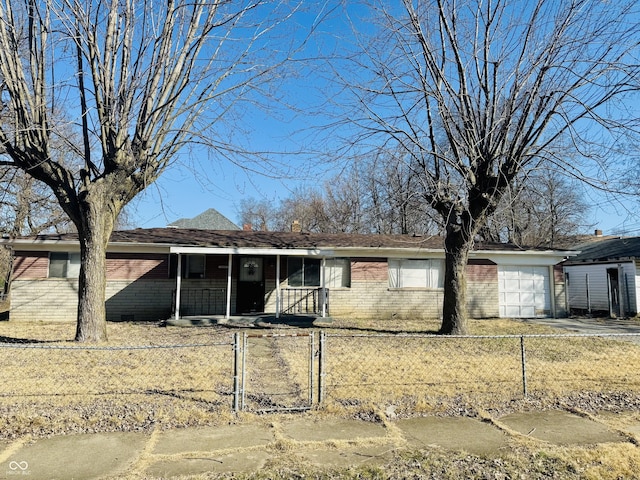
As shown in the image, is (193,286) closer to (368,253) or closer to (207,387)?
(368,253)

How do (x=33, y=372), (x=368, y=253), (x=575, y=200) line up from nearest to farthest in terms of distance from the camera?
(x=33, y=372), (x=368, y=253), (x=575, y=200)

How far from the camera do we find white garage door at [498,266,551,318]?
17.1 metres

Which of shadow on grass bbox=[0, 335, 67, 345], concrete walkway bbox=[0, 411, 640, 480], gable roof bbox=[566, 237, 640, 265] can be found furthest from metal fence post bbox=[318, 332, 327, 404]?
gable roof bbox=[566, 237, 640, 265]

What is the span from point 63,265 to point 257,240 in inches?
260

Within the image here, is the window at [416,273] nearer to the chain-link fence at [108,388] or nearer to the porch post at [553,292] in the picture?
the porch post at [553,292]

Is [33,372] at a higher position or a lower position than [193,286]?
lower

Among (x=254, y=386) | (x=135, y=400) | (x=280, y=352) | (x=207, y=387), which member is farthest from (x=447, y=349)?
(x=135, y=400)

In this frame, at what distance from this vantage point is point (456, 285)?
11320 millimetres

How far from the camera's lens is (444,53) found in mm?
10047

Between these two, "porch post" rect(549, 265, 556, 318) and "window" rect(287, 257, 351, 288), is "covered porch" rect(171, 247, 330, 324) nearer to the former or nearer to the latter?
"window" rect(287, 257, 351, 288)

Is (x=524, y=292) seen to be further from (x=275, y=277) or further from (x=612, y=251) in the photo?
(x=275, y=277)

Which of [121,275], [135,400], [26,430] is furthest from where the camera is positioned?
[121,275]

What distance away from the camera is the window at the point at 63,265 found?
14367 millimetres

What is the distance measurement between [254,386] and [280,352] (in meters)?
2.97
